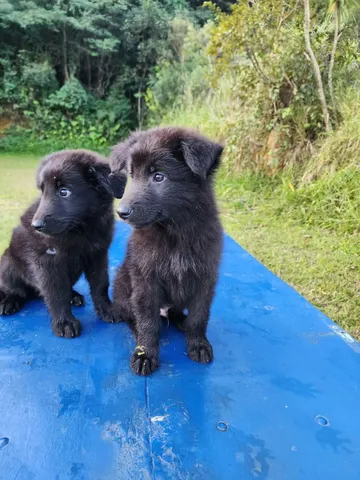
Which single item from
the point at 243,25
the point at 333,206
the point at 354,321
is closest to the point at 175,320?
the point at 354,321

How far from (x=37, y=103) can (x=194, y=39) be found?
5.19m

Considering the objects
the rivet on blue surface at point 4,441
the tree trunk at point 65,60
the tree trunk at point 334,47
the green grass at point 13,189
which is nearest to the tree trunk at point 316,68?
the tree trunk at point 334,47

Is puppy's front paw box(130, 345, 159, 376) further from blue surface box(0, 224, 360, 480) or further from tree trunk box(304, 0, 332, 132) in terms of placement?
tree trunk box(304, 0, 332, 132)

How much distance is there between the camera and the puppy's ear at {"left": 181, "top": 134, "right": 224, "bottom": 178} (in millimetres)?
1768

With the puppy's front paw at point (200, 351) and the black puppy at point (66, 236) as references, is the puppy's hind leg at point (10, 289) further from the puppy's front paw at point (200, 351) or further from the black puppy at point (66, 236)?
the puppy's front paw at point (200, 351)

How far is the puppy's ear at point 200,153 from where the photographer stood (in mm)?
1768

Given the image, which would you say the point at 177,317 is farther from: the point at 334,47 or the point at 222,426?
the point at 334,47

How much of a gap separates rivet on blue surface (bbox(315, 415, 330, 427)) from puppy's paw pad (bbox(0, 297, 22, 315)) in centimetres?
199

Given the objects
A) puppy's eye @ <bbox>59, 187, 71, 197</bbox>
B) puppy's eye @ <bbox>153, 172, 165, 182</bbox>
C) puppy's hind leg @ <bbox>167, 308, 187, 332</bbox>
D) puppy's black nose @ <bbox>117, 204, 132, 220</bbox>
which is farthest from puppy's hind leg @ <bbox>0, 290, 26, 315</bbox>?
puppy's eye @ <bbox>153, 172, 165, 182</bbox>

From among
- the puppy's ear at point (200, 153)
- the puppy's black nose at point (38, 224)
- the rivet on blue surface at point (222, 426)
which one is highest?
the puppy's ear at point (200, 153)

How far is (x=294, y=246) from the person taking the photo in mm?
4383

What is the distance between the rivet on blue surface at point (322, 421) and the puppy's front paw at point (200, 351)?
62 cm

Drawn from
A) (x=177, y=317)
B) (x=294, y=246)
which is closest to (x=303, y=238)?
(x=294, y=246)

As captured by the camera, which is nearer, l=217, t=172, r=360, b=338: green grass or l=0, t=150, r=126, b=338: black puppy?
l=0, t=150, r=126, b=338: black puppy
